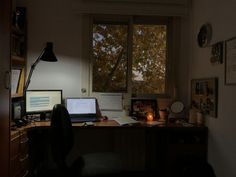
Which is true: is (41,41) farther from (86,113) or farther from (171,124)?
(171,124)

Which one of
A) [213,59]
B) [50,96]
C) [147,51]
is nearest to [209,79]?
[213,59]

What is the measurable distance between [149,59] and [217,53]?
1182mm

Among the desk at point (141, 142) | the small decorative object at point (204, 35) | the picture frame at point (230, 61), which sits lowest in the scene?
the desk at point (141, 142)

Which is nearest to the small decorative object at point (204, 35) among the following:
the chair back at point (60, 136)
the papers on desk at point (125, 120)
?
the papers on desk at point (125, 120)

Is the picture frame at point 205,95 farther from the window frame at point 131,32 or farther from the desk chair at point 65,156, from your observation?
the desk chair at point 65,156

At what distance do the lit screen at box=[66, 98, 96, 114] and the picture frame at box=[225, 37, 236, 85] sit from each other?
5.60 feet

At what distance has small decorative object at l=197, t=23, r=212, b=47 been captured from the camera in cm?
316

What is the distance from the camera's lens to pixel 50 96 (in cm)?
359

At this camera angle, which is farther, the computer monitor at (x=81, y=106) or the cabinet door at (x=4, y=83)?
the computer monitor at (x=81, y=106)

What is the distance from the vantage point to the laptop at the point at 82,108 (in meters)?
3.59

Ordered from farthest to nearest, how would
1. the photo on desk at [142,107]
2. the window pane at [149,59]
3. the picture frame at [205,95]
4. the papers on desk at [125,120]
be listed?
1. the window pane at [149,59]
2. the photo on desk at [142,107]
3. the papers on desk at [125,120]
4. the picture frame at [205,95]

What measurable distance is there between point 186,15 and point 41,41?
1959mm

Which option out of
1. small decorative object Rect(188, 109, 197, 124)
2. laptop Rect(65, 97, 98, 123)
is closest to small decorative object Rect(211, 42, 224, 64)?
small decorative object Rect(188, 109, 197, 124)

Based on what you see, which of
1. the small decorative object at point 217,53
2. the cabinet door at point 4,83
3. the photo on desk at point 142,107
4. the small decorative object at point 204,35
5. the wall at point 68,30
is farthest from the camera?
the photo on desk at point 142,107
